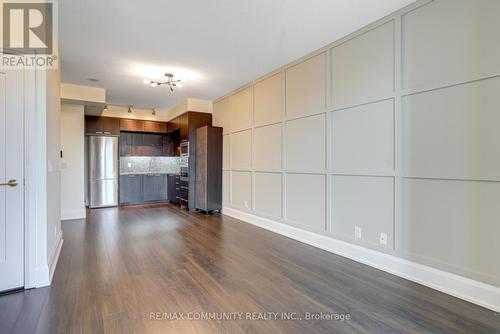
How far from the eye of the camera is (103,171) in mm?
6984

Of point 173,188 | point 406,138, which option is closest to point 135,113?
point 173,188

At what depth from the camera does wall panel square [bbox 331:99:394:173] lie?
114 inches

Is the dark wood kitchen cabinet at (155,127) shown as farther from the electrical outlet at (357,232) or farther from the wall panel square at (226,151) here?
the electrical outlet at (357,232)

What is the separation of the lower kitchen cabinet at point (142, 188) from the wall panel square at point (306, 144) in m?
5.08

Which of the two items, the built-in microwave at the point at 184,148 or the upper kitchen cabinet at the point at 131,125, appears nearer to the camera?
the built-in microwave at the point at 184,148

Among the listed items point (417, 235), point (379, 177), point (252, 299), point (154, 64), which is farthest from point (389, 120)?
point (154, 64)

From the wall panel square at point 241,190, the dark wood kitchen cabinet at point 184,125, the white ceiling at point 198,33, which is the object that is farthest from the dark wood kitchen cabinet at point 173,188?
the white ceiling at point 198,33

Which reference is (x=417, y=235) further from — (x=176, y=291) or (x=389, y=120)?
(x=176, y=291)

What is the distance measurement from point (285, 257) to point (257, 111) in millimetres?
2852

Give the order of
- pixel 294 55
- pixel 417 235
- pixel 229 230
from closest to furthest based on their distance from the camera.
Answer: pixel 417 235 < pixel 294 55 < pixel 229 230

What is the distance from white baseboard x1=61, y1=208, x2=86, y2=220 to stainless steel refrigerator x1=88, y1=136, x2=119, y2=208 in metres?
1.23

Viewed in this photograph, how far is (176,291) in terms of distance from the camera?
244 cm

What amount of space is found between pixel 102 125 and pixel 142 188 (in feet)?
6.76

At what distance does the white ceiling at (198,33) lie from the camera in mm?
2723
